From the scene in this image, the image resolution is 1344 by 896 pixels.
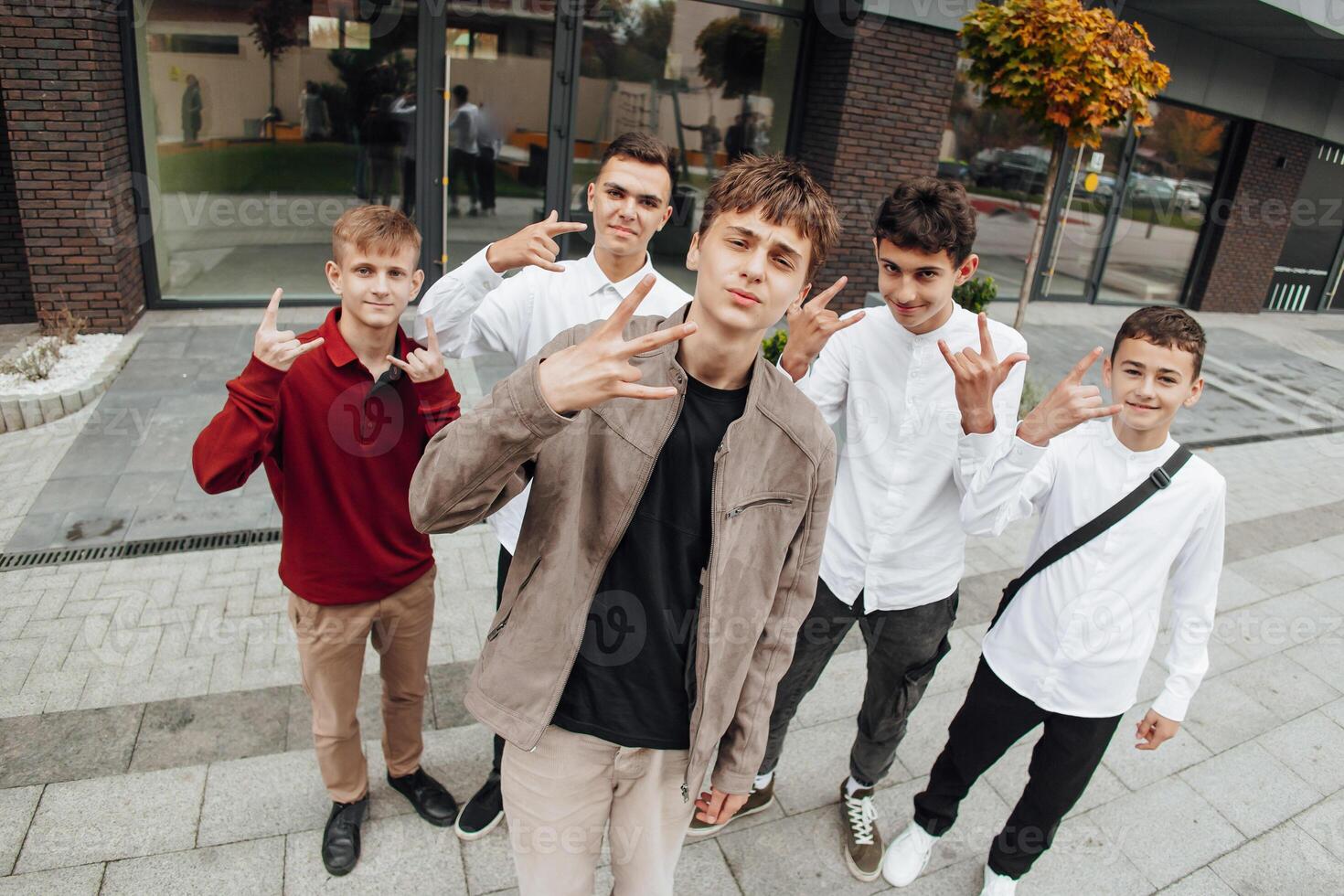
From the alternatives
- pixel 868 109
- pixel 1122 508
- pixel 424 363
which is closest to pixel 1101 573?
pixel 1122 508

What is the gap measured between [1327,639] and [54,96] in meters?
9.73

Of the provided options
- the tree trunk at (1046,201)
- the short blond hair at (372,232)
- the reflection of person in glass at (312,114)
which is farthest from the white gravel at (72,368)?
the tree trunk at (1046,201)

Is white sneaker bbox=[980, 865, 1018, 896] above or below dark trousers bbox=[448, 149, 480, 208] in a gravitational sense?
below

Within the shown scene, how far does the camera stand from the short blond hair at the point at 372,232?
2.50m

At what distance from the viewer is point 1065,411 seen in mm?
2354

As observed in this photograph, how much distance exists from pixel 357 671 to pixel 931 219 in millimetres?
2300

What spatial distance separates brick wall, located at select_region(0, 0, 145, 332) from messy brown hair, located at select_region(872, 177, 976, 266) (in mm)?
7063

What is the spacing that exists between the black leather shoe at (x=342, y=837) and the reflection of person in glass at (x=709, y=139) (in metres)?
8.49

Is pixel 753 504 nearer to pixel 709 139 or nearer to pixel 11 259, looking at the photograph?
pixel 11 259

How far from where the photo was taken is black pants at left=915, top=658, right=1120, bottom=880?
9.09ft

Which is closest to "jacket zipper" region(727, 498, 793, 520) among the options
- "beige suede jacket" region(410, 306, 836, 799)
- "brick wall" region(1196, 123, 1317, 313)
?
"beige suede jacket" region(410, 306, 836, 799)

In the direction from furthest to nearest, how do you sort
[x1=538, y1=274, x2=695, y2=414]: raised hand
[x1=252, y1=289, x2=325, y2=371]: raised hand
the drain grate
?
1. the drain grate
2. [x1=252, y1=289, x2=325, y2=371]: raised hand
3. [x1=538, y1=274, x2=695, y2=414]: raised hand

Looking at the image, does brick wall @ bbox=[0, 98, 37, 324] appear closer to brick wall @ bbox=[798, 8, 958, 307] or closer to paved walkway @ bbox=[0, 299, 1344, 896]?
paved walkway @ bbox=[0, 299, 1344, 896]

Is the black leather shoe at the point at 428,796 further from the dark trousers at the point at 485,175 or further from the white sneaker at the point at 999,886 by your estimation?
the dark trousers at the point at 485,175
